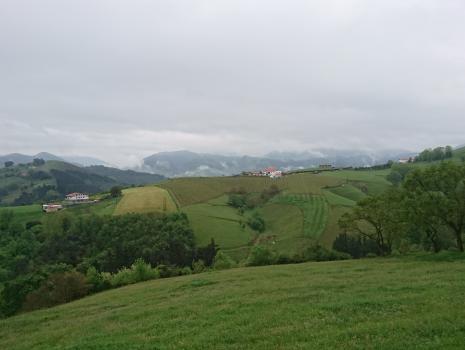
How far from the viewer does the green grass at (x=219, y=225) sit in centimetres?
11499

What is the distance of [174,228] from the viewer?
118 metres

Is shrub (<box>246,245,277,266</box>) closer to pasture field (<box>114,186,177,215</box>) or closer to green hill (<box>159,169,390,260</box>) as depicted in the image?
green hill (<box>159,169,390,260</box>)

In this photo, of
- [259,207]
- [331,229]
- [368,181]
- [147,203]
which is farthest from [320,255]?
[368,181]

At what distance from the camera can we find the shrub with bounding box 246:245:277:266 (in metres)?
61.7

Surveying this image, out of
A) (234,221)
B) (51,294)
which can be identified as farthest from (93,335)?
(234,221)

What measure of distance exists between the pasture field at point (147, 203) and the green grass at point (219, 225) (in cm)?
910

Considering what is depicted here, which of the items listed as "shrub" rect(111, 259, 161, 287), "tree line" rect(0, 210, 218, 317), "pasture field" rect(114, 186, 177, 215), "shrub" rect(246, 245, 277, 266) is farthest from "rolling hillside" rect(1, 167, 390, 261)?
"shrub" rect(111, 259, 161, 287)

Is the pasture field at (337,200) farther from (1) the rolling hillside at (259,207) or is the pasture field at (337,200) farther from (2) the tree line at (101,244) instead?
(2) the tree line at (101,244)

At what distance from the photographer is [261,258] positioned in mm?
61812

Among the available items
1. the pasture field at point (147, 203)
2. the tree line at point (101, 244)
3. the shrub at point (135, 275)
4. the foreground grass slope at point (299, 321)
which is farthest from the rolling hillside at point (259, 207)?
the foreground grass slope at point (299, 321)

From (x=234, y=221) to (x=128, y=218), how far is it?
118 feet

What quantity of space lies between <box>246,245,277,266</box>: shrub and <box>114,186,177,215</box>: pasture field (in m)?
80.5

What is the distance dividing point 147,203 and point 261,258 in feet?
310

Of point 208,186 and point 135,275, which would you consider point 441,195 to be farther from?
point 208,186
